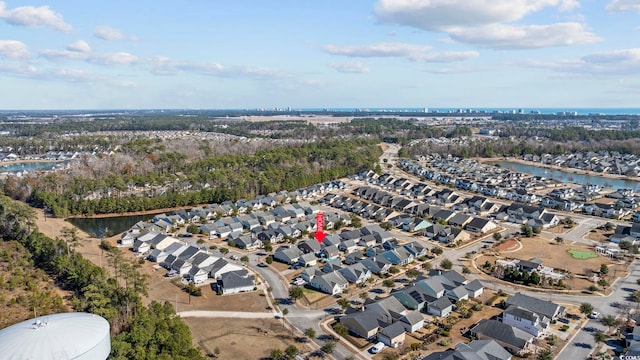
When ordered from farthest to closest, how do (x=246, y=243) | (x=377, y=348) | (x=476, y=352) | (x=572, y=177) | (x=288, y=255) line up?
1. (x=572, y=177)
2. (x=246, y=243)
3. (x=288, y=255)
4. (x=377, y=348)
5. (x=476, y=352)

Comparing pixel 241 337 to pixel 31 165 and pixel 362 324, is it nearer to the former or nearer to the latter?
pixel 362 324

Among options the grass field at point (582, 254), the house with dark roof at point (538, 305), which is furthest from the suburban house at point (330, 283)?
the grass field at point (582, 254)

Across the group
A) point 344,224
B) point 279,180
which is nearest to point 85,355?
point 344,224

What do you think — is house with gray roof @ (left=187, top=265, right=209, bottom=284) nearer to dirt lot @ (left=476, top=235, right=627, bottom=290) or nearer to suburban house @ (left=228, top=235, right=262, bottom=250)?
suburban house @ (left=228, top=235, right=262, bottom=250)

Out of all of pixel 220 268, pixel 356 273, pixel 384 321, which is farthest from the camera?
pixel 220 268

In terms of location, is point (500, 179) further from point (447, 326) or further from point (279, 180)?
Answer: point (447, 326)

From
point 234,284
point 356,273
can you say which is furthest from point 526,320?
point 234,284
